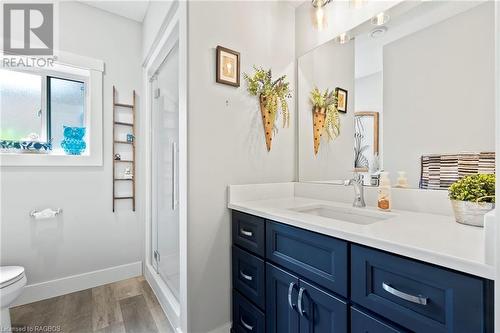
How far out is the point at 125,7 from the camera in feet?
7.64

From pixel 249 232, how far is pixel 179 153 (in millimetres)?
671

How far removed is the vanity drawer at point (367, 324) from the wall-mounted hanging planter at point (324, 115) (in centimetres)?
119

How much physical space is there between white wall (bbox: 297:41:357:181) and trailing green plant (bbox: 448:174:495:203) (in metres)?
0.63

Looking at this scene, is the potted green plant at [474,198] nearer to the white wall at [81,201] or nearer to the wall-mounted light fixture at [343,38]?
the wall-mounted light fixture at [343,38]

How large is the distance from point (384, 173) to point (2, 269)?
105 inches

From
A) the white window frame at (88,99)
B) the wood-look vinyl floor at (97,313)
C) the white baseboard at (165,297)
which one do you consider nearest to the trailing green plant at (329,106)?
the white baseboard at (165,297)

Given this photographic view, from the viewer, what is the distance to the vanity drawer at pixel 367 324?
30.0 inches

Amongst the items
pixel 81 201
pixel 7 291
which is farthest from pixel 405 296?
pixel 81 201

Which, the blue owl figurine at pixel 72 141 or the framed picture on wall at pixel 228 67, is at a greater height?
the framed picture on wall at pixel 228 67

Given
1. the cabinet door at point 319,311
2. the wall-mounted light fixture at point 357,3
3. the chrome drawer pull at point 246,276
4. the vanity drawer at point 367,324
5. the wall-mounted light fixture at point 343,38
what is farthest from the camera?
the wall-mounted light fixture at point 343,38

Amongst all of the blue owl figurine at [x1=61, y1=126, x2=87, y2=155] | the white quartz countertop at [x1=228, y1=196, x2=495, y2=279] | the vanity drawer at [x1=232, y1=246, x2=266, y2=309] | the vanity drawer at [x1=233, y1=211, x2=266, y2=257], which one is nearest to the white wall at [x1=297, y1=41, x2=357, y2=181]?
the white quartz countertop at [x1=228, y1=196, x2=495, y2=279]

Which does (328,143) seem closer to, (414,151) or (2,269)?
(414,151)

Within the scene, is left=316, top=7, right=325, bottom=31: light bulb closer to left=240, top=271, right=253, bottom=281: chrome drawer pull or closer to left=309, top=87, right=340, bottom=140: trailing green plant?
left=309, top=87, right=340, bottom=140: trailing green plant

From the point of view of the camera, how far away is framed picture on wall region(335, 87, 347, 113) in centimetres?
166
